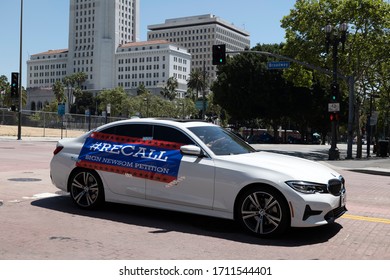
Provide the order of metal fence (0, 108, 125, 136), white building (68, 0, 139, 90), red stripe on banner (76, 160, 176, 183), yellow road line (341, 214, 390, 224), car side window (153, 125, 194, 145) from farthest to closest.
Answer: white building (68, 0, 139, 90) → metal fence (0, 108, 125, 136) → yellow road line (341, 214, 390, 224) → car side window (153, 125, 194, 145) → red stripe on banner (76, 160, 176, 183)

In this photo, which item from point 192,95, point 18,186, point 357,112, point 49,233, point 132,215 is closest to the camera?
point 49,233

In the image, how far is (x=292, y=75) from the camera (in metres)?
33.5

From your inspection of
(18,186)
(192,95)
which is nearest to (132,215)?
(18,186)

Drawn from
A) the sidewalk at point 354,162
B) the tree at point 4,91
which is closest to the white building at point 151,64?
the tree at point 4,91

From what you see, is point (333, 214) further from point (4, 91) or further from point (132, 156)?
point (4, 91)

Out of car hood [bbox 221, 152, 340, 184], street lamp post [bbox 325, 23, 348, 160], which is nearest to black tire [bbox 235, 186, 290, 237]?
car hood [bbox 221, 152, 340, 184]

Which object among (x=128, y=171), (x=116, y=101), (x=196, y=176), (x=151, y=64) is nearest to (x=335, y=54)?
(x=128, y=171)

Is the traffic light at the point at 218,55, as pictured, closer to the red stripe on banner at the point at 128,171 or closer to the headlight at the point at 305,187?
the red stripe on banner at the point at 128,171

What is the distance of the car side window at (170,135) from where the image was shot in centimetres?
679

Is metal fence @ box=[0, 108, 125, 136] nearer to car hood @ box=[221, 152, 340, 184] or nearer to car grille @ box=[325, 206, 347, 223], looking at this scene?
car hood @ box=[221, 152, 340, 184]

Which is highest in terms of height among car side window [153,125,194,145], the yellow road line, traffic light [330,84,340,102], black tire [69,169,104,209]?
traffic light [330,84,340,102]

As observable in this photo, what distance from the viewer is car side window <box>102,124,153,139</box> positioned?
720cm

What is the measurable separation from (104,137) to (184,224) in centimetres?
212
